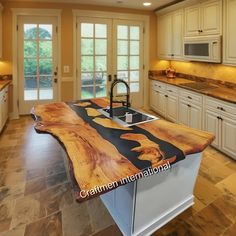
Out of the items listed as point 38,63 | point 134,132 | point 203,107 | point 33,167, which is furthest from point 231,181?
point 38,63

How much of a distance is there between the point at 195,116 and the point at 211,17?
1686 mm

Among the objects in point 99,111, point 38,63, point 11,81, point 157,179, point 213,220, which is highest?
point 38,63

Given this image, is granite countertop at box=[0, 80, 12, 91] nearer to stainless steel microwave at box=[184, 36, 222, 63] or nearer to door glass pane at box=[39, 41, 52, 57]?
door glass pane at box=[39, 41, 52, 57]

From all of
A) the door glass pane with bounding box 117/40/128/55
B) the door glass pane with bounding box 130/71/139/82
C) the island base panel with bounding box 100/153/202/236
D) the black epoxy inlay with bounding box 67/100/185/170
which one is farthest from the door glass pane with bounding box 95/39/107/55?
the island base panel with bounding box 100/153/202/236

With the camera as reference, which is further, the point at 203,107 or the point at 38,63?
the point at 38,63

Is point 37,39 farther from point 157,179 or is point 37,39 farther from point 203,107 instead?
point 157,179

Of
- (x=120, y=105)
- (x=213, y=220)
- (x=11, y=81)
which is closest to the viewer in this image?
(x=213, y=220)

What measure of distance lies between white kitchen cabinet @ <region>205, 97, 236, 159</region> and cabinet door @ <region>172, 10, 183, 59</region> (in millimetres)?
1765

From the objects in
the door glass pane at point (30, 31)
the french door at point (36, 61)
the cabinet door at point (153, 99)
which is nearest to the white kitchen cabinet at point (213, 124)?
the cabinet door at point (153, 99)

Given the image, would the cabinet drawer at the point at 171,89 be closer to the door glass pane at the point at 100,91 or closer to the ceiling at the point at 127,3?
the door glass pane at the point at 100,91

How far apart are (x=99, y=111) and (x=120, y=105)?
1.28 ft

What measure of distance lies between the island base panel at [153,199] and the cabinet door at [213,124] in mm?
1567

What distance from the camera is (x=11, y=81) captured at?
5.14 meters

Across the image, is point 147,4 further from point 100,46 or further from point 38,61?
point 38,61
